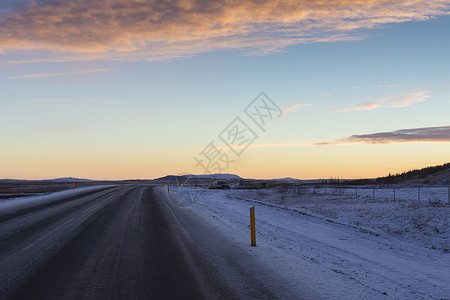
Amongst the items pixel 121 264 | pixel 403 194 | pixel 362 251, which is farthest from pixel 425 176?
pixel 121 264

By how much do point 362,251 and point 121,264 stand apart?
749 cm

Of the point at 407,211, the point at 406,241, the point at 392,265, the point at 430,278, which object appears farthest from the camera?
the point at 407,211

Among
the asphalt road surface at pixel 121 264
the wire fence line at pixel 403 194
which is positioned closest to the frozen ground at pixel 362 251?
the asphalt road surface at pixel 121 264

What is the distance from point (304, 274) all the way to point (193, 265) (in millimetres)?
2314

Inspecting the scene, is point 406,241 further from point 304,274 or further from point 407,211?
point 304,274

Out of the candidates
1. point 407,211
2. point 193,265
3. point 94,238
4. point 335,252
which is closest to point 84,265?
point 193,265

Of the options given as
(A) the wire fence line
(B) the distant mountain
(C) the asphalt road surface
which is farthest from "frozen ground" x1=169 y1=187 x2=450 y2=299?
(B) the distant mountain

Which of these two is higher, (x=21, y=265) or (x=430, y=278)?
(x=21, y=265)

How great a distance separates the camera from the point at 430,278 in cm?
820

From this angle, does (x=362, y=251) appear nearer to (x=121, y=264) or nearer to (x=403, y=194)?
(x=121, y=264)

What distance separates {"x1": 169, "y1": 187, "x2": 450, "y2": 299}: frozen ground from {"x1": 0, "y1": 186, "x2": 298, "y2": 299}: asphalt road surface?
1075 mm

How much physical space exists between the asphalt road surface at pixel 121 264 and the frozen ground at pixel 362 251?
107 cm

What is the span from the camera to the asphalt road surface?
5821mm

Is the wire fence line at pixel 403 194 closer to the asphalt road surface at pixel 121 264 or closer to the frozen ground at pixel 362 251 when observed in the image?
the frozen ground at pixel 362 251
